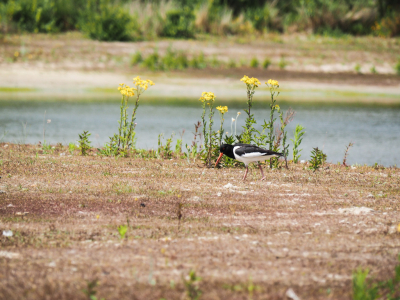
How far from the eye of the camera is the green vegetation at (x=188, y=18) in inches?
997

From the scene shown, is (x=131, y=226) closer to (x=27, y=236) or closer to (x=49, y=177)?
(x=27, y=236)

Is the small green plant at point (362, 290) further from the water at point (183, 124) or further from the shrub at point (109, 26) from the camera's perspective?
the shrub at point (109, 26)

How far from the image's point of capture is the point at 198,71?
22.5 metres

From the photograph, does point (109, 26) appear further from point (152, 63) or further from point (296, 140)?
point (296, 140)

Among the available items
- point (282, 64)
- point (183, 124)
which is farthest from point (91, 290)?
point (282, 64)

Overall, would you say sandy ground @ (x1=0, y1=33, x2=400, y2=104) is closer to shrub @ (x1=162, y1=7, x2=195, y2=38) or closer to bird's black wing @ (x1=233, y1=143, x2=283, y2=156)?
shrub @ (x1=162, y1=7, x2=195, y2=38)

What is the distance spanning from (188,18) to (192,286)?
79.7ft

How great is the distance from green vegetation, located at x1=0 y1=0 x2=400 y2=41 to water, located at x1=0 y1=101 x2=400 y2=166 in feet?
28.5

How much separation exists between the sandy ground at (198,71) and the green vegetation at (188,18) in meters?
1.33

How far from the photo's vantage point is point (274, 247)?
504cm

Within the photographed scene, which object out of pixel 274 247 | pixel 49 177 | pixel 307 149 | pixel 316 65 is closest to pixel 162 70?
pixel 316 65

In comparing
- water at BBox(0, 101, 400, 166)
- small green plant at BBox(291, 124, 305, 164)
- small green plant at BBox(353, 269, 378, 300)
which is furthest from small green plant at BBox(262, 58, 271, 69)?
small green plant at BBox(353, 269, 378, 300)

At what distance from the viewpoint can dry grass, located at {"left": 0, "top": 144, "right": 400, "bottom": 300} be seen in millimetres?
4277

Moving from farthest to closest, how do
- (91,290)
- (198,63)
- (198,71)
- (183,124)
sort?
1. (198,63)
2. (198,71)
3. (183,124)
4. (91,290)
